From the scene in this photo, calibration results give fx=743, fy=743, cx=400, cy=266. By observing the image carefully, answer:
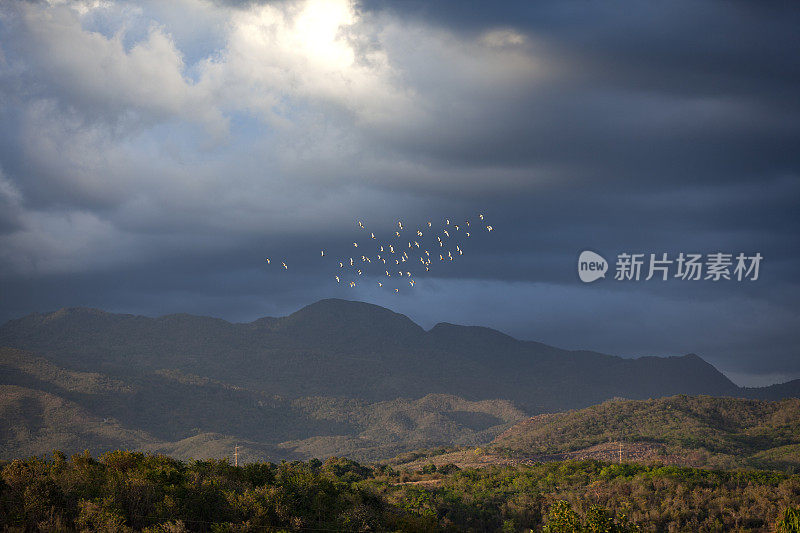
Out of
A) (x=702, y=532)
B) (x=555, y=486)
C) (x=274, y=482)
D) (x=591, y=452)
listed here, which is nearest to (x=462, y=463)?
(x=591, y=452)

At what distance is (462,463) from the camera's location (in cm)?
16750

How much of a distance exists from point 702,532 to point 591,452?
106m

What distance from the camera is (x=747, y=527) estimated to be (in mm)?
83562

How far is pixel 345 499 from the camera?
62438mm

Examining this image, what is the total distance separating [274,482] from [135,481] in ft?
51.7

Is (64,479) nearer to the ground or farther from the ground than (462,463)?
farther from the ground

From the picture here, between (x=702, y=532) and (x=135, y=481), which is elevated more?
(x=135, y=481)

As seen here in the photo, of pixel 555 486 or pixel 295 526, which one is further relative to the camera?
pixel 555 486

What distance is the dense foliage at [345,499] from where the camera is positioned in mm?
44969

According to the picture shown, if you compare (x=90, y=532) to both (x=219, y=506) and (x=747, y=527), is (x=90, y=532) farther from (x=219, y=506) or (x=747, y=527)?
(x=747, y=527)

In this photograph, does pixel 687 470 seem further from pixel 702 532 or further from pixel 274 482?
pixel 274 482

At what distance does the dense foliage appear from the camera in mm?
44969

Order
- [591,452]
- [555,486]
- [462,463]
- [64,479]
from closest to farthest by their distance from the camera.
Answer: [64,479] < [555,486] < [462,463] < [591,452]

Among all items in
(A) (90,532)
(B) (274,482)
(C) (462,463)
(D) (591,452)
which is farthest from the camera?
(D) (591,452)
